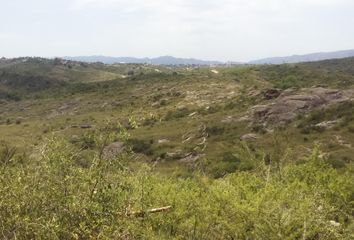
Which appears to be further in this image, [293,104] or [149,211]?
[293,104]

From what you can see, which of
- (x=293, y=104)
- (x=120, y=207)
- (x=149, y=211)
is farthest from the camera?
(x=293, y=104)

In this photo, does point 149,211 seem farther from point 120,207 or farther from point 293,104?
point 293,104

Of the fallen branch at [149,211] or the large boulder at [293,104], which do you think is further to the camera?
the large boulder at [293,104]

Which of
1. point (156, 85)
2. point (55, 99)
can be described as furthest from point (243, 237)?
point (55, 99)

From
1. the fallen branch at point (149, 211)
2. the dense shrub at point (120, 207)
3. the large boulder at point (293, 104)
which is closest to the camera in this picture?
the dense shrub at point (120, 207)

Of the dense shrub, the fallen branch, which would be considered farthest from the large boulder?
the fallen branch

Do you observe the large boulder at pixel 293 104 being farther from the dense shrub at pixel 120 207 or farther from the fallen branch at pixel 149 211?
the fallen branch at pixel 149 211

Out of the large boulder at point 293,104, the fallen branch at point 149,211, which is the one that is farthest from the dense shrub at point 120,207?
the large boulder at point 293,104

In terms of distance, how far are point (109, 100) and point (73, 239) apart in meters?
137

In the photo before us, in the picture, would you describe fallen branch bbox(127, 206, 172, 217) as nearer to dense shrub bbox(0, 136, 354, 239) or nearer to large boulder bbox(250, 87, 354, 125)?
dense shrub bbox(0, 136, 354, 239)

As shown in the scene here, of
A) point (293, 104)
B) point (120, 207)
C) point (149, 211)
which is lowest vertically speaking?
point (293, 104)

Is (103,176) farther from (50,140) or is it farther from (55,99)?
(55,99)

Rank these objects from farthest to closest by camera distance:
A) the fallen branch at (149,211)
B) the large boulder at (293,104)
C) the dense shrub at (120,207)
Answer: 1. the large boulder at (293,104)
2. the fallen branch at (149,211)
3. the dense shrub at (120,207)

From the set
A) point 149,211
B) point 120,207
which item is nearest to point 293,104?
point 149,211
